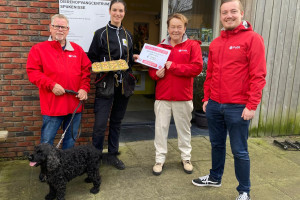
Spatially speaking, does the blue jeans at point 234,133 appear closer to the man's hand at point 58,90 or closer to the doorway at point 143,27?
the man's hand at point 58,90

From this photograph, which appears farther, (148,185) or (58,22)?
(148,185)

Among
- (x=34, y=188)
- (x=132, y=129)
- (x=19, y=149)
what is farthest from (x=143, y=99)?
(x=34, y=188)

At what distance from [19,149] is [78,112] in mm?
1389

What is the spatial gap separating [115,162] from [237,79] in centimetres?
208

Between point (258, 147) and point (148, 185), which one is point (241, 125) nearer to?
point (148, 185)

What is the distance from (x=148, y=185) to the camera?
11.1ft

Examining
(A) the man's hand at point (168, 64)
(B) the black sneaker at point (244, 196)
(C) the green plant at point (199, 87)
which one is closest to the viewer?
(B) the black sneaker at point (244, 196)

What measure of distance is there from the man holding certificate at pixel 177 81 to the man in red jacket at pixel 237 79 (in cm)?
44

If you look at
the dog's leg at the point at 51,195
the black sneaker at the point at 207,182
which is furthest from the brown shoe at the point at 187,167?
the dog's leg at the point at 51,195

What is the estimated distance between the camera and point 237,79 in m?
2.76

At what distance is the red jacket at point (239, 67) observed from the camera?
8.57 ft

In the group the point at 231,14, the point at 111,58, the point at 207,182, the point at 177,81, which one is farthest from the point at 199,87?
the point at 231,14

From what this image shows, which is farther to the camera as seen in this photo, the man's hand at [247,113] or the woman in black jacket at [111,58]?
the woman in black jacket at [111,58]

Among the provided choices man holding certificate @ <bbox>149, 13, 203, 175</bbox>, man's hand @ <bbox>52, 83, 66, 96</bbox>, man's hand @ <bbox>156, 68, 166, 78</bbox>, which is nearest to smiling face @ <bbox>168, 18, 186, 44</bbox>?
man holding certificate @ <bbox>149, 13, 203, 175</bbox>
